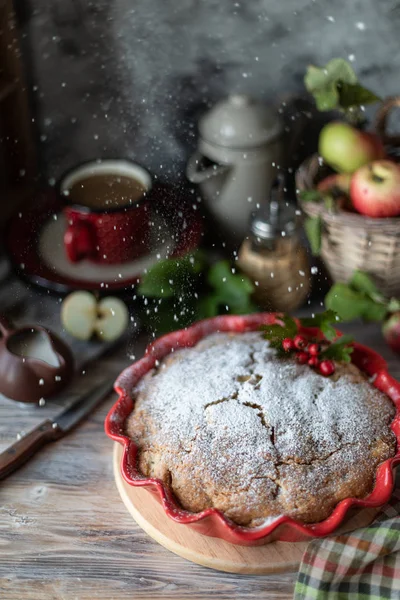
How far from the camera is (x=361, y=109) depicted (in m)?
1.17

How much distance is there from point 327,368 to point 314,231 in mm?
240

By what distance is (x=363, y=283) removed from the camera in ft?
3.16

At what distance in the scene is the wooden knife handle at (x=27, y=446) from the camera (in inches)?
32.3

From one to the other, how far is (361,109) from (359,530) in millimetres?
754

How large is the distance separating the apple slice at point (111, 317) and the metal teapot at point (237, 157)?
23 cm

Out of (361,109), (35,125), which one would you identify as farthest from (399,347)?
(35,125)

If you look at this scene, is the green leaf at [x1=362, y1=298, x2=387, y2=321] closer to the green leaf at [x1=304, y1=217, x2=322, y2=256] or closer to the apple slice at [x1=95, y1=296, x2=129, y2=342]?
the green leaf at [x1=304, y1=217, x2=322, y2=256]

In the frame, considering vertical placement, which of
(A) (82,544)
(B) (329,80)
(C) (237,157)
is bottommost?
(A) (82,544)

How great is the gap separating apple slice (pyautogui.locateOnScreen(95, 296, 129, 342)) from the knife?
0.08 m

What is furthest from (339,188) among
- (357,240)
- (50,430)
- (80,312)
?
(50,430)

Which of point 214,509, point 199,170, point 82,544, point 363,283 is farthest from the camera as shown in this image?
point 199,170

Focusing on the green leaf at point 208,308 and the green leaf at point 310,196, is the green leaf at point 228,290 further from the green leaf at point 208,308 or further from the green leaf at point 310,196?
the green leaf at point 310,196

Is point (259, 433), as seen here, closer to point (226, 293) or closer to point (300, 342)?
point (300, 342)

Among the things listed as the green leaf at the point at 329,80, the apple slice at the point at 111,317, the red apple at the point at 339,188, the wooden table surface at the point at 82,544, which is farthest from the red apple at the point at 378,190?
the wooden table surface at the point at 82,544
